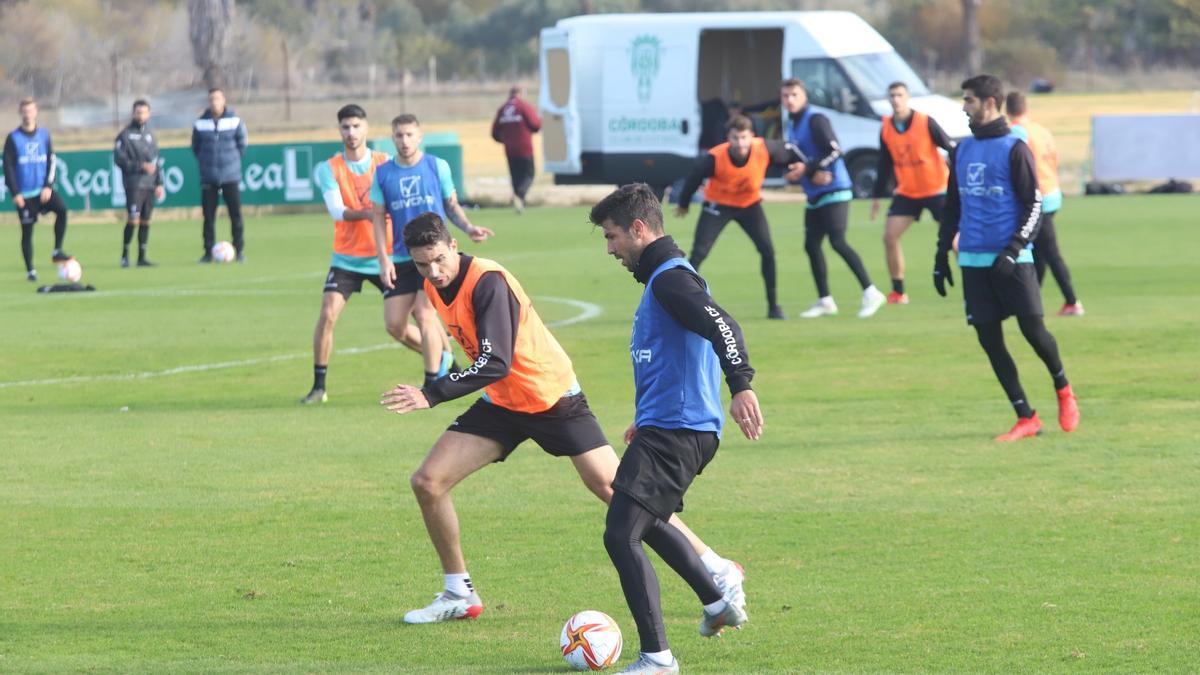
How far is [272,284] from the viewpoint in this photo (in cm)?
2238

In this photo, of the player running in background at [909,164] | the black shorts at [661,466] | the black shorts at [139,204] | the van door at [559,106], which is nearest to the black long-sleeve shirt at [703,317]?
the black shorts at [661,466]

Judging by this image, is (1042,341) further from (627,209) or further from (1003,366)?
(627,209)

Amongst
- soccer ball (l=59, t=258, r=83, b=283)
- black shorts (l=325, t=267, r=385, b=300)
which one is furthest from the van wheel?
black shorts (l=325, t=267, r=385, b=300)

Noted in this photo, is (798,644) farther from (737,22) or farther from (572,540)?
(737,22)

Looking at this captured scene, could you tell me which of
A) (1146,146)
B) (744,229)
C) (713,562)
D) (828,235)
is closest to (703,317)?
(713,562)

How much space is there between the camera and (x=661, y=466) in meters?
6.62

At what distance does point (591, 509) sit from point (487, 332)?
264 centimetres

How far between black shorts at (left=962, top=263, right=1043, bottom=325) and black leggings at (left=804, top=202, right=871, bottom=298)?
6239mm

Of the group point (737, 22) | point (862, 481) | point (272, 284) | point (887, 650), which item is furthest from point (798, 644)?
point (737, 22)

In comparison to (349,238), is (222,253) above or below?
below

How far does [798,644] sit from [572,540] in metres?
2.13

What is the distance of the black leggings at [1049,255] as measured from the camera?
1655 centimetres

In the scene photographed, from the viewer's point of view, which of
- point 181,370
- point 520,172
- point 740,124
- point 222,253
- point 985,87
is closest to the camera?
point 985,87

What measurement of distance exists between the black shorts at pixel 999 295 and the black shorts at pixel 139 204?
626 inches
